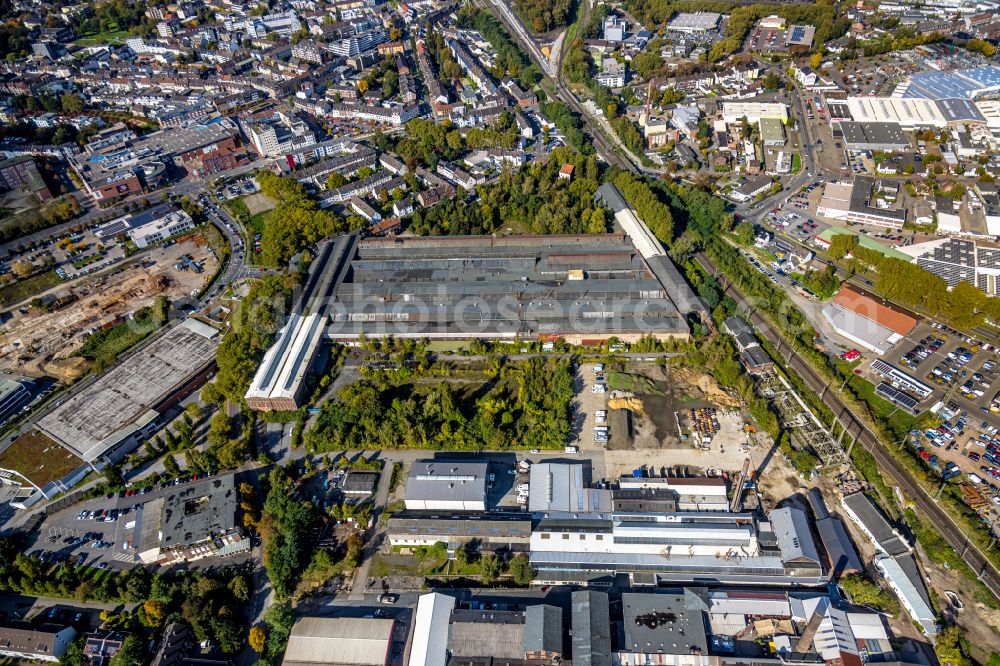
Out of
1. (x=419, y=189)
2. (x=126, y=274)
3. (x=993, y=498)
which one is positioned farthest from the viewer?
(x=419, y=189)

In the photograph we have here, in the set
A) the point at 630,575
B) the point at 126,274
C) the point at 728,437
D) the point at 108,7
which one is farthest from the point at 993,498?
the point at 108,7

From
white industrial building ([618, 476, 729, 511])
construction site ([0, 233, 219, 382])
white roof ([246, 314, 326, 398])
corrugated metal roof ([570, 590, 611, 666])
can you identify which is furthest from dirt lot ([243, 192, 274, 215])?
corrugated metal roof ([570, 590, 611, 666])

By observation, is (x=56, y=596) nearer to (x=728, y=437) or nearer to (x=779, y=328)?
(x=728, y=437)

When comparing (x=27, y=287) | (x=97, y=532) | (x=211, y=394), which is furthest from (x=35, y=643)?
(x=27, y=287)

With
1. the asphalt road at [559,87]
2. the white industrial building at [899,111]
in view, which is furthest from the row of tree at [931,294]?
the white industrial building at [899,111]

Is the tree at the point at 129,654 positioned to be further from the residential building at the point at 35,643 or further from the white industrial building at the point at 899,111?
the white industrial building at the point at 899,111

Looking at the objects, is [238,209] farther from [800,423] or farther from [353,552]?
[800,423]
